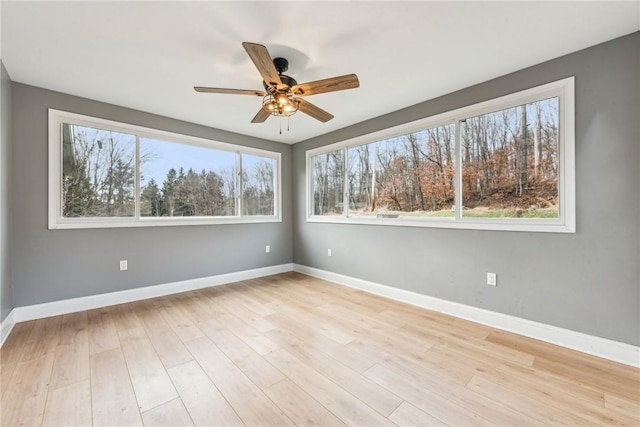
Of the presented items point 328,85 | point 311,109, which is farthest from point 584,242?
point 311,109

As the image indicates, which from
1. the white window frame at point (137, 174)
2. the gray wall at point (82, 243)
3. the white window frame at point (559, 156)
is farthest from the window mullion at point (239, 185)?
the white window frame at point (559, 156)

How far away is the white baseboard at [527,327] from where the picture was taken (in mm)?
2000

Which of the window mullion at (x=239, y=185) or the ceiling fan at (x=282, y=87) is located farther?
the window mullion at (x=239, y=185)

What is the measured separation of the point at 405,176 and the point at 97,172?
376 cm

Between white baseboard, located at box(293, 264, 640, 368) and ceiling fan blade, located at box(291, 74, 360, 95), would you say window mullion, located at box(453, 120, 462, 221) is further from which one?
ceiling fan blade, located at box(291, 74, 360, 95)

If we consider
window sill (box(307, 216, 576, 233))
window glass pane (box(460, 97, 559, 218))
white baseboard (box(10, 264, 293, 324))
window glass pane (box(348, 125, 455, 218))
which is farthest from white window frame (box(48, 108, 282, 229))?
window glass pane (box(460, 97, 559, 218))

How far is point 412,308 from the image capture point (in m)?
3.12

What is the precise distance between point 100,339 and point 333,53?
10.5 feet

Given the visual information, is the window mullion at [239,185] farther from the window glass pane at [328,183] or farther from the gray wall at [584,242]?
the gray wall at [584,242]

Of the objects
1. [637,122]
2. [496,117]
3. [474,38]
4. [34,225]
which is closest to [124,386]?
[34,225]

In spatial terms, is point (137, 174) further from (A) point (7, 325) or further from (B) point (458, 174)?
(B) point (458, 174)

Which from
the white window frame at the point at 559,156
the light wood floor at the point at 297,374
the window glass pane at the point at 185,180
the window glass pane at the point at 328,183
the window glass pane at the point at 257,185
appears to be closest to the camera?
the light wood floor at the point at 297,374

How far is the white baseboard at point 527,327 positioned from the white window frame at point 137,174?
8.58ft

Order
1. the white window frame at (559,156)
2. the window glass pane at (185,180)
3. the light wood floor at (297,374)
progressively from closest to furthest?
1. the light wood floor at (297,374)
2. the white window frame at (559,156)
3. the window glass pane at (185,180)
